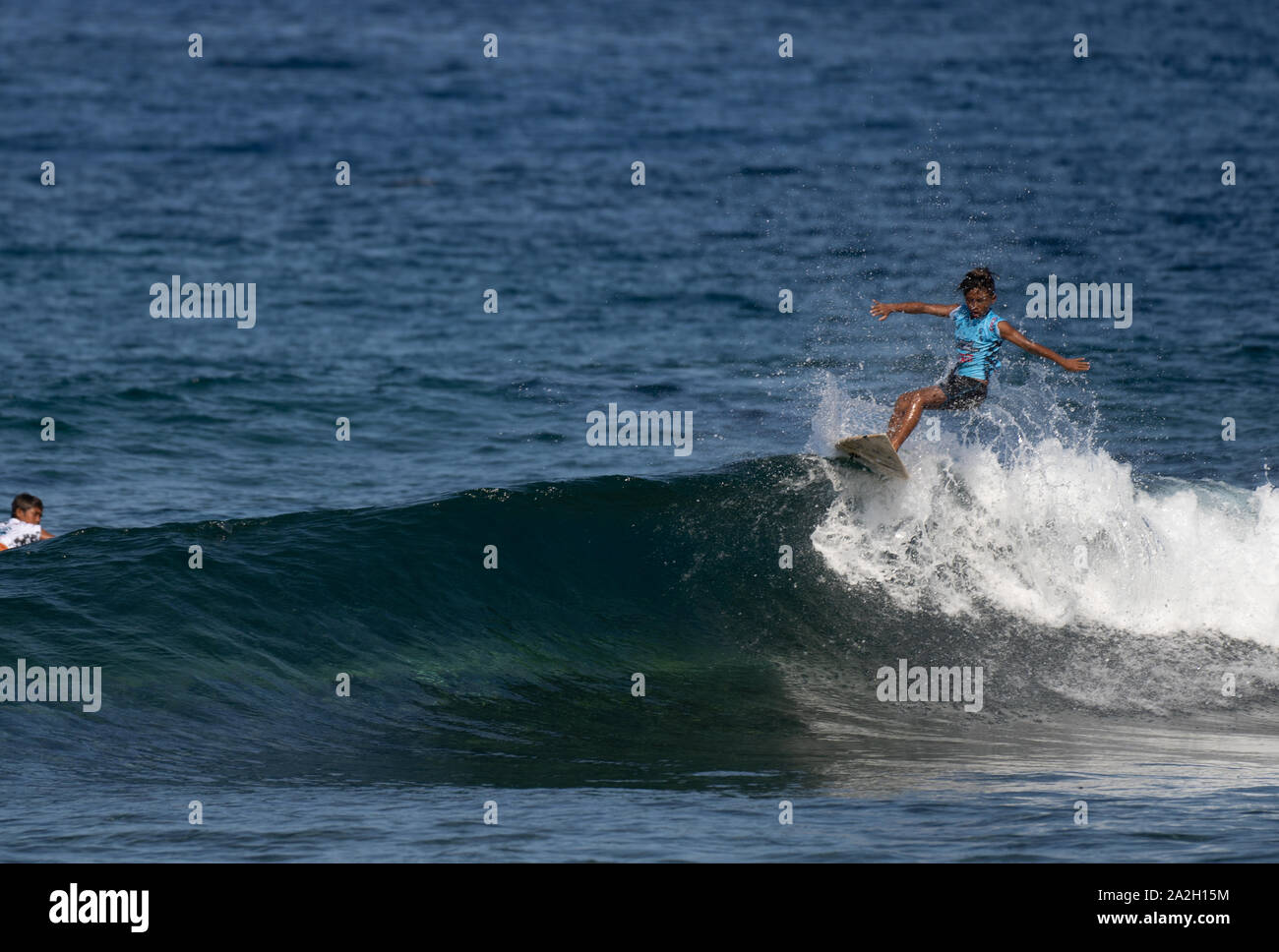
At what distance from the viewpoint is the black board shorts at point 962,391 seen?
44.4 feet

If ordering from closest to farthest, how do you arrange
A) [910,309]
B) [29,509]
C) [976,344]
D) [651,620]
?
[910,309]
[976,344]
[651,620]
[29,509]

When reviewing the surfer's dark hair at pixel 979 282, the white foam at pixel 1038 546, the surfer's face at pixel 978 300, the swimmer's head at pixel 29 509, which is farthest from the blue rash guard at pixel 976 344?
the swimmer's head at pixel 29 509

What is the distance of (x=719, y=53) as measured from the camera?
4962 centimetres

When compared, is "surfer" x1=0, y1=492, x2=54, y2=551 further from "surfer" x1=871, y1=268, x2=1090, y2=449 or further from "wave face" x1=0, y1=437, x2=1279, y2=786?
"surfer" x1=871, y1=268, x2=1090, y2=449

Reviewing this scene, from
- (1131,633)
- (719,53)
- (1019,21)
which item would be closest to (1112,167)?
(719,53)

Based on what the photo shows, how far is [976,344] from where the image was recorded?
1354 centimetres

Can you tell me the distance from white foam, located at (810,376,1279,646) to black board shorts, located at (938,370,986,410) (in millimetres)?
1764

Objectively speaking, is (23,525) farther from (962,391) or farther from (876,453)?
(962,391)

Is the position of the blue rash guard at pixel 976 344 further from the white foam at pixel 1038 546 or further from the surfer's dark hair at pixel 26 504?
the surfer's dark hair at pixel 26 504

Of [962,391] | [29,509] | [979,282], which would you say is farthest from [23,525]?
[979,282]

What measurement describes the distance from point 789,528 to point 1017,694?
3.21m

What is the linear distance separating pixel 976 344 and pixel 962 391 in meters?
0.42

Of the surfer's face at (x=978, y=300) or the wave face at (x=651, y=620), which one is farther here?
the surfer's face at (x=978, y=300)

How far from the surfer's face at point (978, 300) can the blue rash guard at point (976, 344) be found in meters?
0.10
